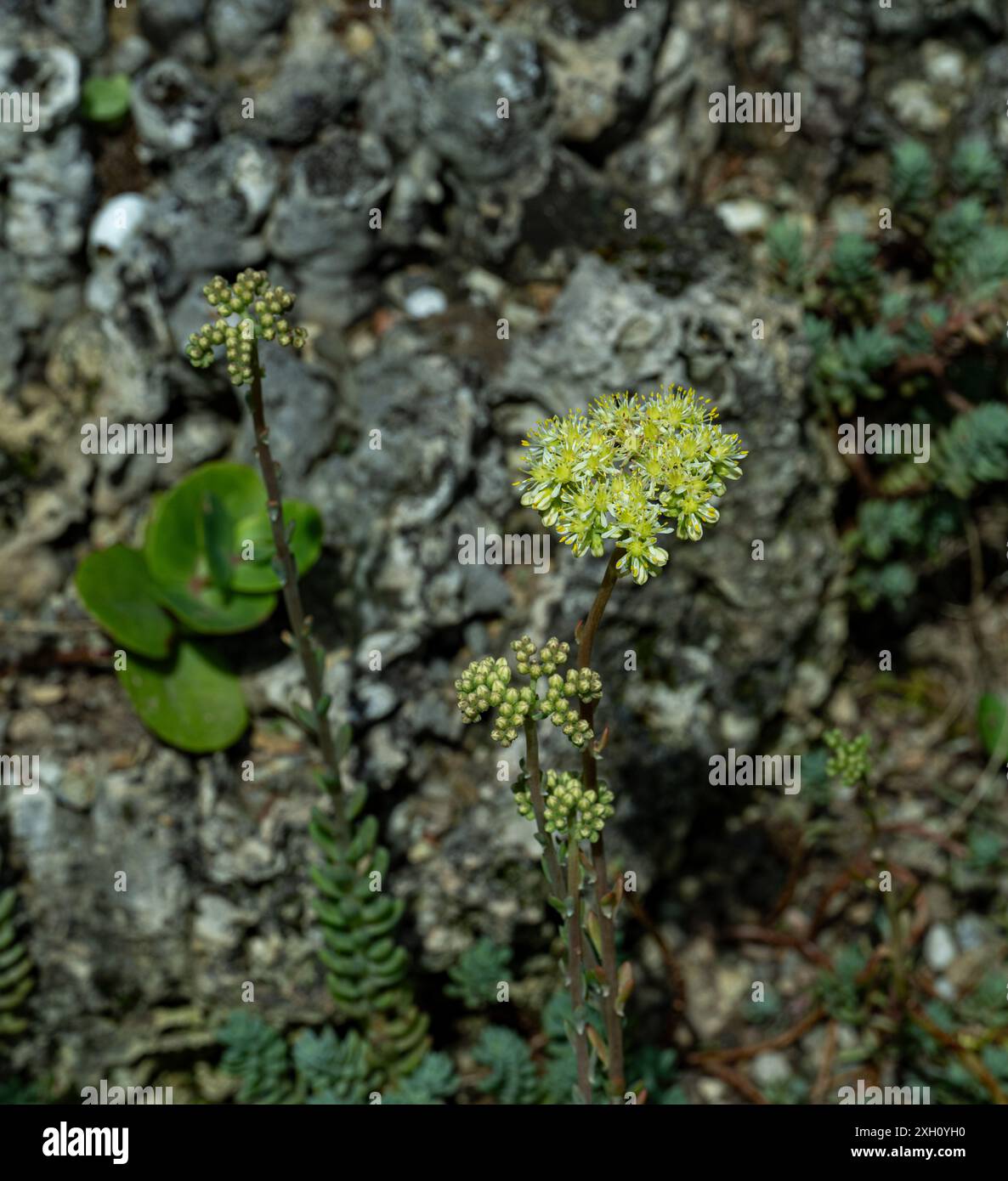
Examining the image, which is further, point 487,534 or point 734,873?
point 734,873

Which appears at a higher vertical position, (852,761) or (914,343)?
(914,343)

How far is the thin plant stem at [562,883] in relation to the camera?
2781mm

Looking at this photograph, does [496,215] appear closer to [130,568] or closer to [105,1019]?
[130,568]

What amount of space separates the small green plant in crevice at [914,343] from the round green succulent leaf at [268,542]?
6.83ft

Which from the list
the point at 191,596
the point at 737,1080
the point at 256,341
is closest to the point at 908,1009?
the point at 737,1080

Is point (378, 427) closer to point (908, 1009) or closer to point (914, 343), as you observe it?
point (914, 343)

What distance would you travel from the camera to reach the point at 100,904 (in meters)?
4.25

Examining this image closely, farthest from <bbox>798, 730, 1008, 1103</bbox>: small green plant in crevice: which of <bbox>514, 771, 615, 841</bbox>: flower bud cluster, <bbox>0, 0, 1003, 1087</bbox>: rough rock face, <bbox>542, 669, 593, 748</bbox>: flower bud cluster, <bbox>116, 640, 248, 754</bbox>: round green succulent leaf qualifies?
<bbox>116, 640, 248, 754</bbox>: round green succulent leaf

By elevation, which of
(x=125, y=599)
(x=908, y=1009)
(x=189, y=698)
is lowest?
(x=908, y=1009)

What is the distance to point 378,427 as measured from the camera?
4344mm

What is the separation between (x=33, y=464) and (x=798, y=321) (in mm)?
2920

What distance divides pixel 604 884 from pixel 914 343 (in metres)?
2.73
